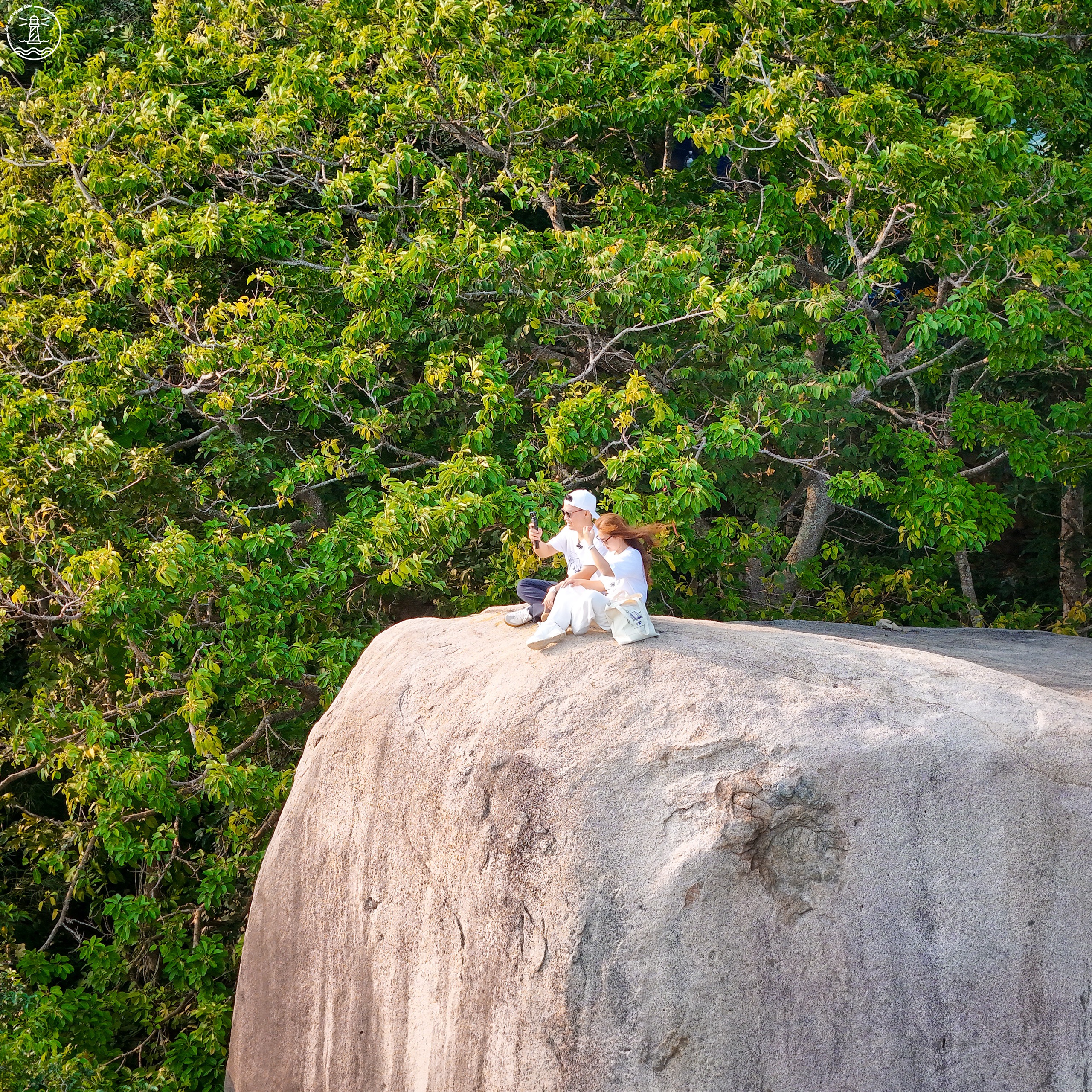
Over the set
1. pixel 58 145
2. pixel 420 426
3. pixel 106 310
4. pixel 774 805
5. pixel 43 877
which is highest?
pixel 58 145

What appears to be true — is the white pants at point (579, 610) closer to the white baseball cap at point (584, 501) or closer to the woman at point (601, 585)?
the woman at point (601, 585)

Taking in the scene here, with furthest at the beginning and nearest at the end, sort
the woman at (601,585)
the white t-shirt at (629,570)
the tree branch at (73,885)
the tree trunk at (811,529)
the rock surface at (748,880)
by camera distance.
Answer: the tree trunk at (811,529)
the tree branch at (73,885)
the white t-shirt at (629,570)
the woman at (601,585)
the rock surface at (748,880)

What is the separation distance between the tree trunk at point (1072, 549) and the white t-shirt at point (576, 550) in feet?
35.6

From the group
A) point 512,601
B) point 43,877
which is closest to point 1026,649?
point 512,601

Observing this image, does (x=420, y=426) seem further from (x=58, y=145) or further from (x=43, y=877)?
(x=43, y=877)

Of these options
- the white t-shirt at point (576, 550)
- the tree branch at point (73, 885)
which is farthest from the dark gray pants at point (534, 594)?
the tree branch at point (73, 885)

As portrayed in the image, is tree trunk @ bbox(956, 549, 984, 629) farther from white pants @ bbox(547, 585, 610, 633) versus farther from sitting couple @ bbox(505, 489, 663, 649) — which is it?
white pants @ bbox(547, 585, 610, 633)

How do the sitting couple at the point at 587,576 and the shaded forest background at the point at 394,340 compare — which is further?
the shaded forest background at the point at 394,340

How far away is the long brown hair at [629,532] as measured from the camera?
285 inches

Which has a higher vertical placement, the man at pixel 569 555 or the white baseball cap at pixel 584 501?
the white baseball cap at pixel 584 501

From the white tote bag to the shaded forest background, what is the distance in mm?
2477

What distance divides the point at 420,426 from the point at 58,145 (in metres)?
4.36

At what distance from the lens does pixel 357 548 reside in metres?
9.77

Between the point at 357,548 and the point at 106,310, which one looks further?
the point at 106,310
